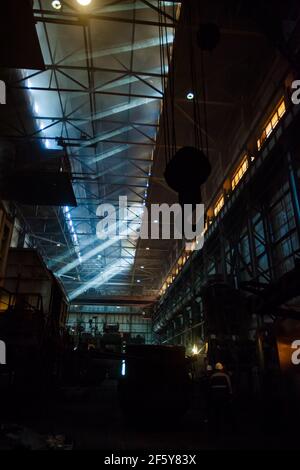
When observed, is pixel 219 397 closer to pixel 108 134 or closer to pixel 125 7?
pixel 125 7

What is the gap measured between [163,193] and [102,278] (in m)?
17.5

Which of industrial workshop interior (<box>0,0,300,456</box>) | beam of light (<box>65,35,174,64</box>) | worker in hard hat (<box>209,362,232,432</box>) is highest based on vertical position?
beam of light (<box>65,35,174,64</box>)

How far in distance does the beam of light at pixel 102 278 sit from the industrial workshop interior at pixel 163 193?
462 inches

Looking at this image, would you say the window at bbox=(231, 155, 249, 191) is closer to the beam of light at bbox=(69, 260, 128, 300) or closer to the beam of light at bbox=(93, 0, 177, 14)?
the beam of light at bbox=(93, 0, 177, 14)

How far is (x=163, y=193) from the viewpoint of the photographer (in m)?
19.9

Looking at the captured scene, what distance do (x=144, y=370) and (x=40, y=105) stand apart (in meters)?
12.3

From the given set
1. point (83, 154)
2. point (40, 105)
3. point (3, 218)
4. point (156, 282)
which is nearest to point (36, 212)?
point (83, 154)

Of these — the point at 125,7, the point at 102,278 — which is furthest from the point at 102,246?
the point at 125,7

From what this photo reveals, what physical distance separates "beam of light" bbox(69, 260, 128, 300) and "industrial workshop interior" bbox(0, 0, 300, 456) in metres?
11.7

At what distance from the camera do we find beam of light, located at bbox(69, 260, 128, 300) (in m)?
31.9

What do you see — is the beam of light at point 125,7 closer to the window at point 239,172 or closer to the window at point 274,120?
the window at point 274,120

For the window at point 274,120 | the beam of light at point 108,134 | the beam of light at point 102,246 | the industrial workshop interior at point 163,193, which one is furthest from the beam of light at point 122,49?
the beam of light at point 102,246

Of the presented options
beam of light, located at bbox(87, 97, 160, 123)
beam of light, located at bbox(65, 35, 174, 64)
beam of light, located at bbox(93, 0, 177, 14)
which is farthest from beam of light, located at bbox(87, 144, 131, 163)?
beam of light, located at bbox(93, 0, 177, 14)

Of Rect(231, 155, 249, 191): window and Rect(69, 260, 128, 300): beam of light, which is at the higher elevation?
Rect(69, 260, 128, 300): beam of light
